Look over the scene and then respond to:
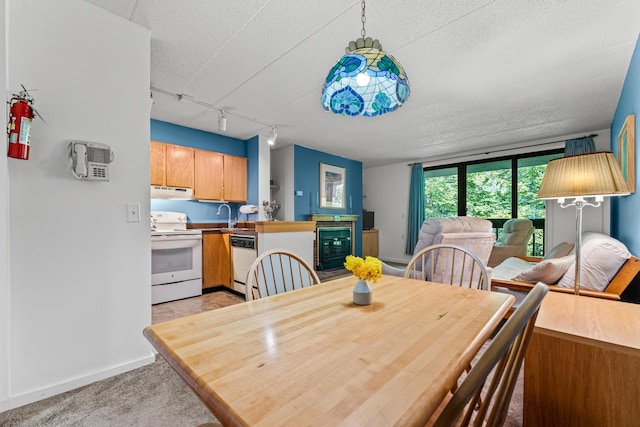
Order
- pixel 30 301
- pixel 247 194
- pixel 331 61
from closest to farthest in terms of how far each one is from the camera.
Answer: pixel 30 301 < pixel 331 61 < pixel 247 194

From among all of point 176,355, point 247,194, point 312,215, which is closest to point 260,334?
point 176,355

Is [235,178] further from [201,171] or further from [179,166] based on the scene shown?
[179,166]

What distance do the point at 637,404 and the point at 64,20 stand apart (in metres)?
3.34

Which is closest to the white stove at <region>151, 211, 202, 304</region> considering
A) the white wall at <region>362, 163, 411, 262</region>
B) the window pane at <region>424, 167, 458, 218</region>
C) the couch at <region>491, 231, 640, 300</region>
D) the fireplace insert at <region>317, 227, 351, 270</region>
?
the fireplace insert at <region>317, 227, 351, 270</region>

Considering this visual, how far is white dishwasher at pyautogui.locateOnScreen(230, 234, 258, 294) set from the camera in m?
3.53

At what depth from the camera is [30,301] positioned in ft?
5.25

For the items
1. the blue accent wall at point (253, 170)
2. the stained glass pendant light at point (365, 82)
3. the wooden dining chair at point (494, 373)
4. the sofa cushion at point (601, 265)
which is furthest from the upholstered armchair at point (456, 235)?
the blue accent wall at point (253, 170)

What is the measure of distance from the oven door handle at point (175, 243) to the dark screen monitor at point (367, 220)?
421cm

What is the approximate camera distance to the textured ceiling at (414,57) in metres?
1.85

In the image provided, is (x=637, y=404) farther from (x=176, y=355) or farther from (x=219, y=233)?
(x=219, y=233)

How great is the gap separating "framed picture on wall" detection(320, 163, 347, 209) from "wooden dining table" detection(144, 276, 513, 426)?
4571 mm

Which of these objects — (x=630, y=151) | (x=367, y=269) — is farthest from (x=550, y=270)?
(x=367, y=269)

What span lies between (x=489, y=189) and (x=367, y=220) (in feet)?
8.83

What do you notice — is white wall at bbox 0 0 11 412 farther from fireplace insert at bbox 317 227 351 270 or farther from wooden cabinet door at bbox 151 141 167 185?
fireplace insert at bbox 317 227 351 270
